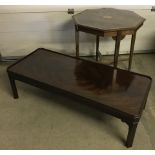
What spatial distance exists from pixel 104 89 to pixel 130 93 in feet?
0.67

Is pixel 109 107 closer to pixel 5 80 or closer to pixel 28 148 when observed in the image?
pixel 28 148

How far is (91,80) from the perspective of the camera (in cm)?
179

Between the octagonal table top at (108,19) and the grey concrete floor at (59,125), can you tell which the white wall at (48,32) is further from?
the grey concrete floor at (59,125)

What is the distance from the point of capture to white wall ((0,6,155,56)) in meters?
2.49

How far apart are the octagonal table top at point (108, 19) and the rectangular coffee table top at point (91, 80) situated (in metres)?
0.37

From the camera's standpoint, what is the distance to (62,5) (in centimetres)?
247

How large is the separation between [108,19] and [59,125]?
3.75ft

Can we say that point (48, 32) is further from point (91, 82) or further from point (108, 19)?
point (91, 82)

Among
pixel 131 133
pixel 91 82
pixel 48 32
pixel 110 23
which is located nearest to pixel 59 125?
pixel 91 82

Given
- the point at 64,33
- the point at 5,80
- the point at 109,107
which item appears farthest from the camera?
the point at 64,33

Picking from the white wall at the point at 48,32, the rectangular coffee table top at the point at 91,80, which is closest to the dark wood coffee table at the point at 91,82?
the rectangular coffee table top at the point at 91,80

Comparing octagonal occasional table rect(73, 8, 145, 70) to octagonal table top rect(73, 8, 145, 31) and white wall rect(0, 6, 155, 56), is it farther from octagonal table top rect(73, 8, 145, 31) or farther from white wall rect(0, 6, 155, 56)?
white wall rect(0, 6, 155, 56)

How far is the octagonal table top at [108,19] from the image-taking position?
1964mm
